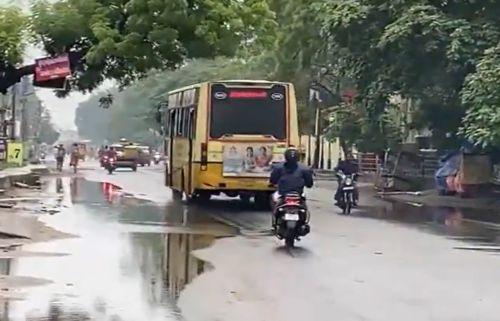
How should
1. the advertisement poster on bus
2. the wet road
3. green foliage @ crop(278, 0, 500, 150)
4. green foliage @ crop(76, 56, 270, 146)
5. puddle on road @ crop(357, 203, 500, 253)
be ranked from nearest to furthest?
the wet road
puddle on road @ crop(357, 203, 500, 253)
the advertisement poster on bus
green foliage @ crop(278, 0, 500, 150)
green foliage @ crop(76, 56, 270, 146)

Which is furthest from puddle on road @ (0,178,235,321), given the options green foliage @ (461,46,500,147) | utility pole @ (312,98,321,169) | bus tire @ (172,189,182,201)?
utility pole @ (312,98,321,169)

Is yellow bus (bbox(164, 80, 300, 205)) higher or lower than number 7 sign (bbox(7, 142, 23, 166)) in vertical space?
higher

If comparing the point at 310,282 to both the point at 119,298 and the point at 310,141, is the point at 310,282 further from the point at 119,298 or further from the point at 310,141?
the point at 310,141

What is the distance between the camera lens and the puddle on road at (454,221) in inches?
841

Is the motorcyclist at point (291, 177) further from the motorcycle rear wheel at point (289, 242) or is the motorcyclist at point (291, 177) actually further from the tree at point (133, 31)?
the tree at point (133, 31)

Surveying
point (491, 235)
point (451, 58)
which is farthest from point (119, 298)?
point (451, 58)

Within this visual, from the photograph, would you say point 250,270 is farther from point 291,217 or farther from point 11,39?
point 11,39

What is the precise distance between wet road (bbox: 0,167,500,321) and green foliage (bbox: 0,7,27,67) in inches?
142

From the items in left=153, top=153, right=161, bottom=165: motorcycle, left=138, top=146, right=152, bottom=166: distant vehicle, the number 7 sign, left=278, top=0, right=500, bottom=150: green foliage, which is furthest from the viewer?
left=153, top=153, right=161, bottom=165: motorcycle

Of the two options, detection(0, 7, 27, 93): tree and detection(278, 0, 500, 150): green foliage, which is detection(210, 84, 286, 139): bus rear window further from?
detection(278, 0, 500, 150): green foliage

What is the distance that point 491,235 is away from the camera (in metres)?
22.7

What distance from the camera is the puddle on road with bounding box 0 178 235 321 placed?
11.5 metres

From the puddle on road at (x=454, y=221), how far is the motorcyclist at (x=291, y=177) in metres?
3.12

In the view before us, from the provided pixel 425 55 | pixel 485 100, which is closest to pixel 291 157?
pixel 485 100
